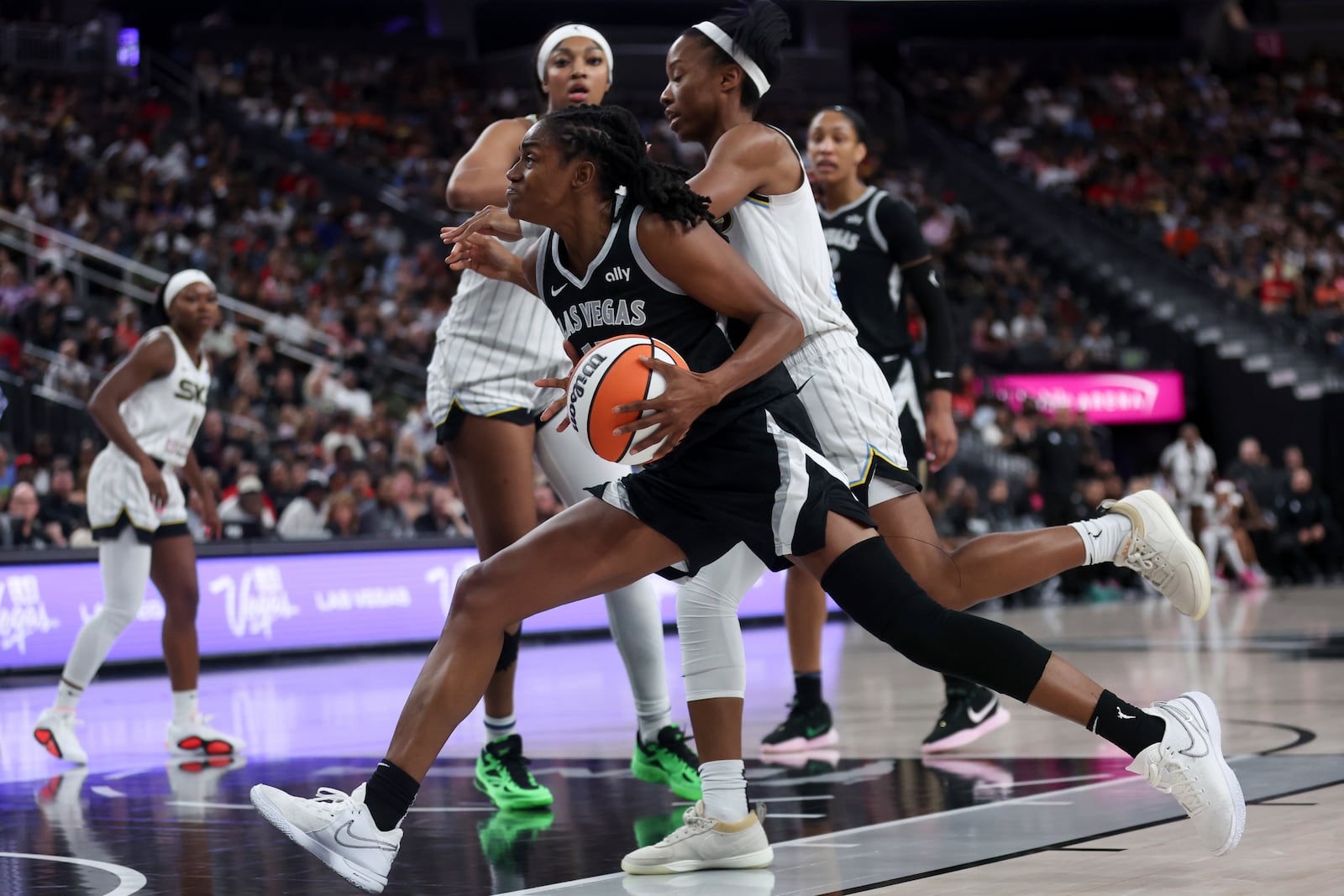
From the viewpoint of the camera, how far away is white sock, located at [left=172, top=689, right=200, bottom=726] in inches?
268

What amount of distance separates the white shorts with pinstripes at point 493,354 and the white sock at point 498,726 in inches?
37.2

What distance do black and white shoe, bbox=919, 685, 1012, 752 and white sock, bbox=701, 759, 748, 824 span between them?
2.09 metres

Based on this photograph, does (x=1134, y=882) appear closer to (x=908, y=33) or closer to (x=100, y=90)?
(x=100, y=90)

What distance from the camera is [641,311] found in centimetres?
371

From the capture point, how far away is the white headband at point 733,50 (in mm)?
4137

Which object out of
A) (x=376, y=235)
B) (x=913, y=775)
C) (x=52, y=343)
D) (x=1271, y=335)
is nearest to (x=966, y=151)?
(x=1271, y=335)

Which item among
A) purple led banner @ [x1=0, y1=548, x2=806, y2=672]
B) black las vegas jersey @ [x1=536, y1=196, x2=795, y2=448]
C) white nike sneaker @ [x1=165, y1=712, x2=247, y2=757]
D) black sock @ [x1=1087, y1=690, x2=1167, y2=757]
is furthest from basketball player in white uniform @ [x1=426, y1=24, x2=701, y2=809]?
purple led banner @ [x1=0, y1=548, x2=806, y2=672]

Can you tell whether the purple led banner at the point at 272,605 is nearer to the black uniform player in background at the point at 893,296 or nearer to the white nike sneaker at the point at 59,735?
the white nike sneaker at the point at 59,735

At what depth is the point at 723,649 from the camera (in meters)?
4.01

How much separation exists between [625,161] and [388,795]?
1517 mm

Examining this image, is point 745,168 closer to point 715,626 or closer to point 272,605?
point 715,626

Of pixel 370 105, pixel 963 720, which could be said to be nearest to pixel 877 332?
pixel 963 720

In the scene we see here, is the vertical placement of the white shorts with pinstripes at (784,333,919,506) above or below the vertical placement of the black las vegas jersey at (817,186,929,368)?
below

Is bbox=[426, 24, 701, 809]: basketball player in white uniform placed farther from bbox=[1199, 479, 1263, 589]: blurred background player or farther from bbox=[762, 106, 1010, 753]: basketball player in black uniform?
bbox=[1199, 479, 1263, 589]: blurred background player
